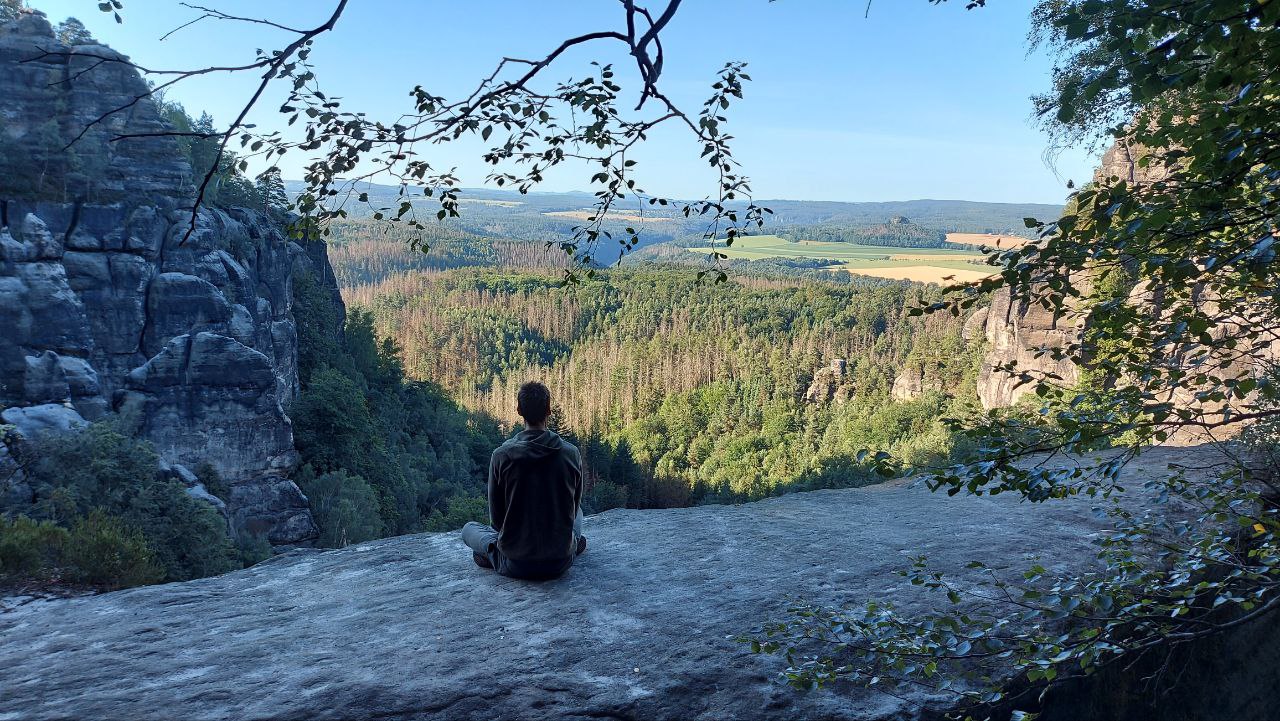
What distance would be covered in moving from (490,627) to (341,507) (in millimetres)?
35488

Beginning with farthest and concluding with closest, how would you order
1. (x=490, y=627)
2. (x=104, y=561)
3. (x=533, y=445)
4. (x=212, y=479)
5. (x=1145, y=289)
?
(x=212, y=479) → (x=104, y=561) → (x=533, y=445) → (x=490, y=627) → (x=1145, y=289)

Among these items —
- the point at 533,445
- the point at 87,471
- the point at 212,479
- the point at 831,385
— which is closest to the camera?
the point at 533,445

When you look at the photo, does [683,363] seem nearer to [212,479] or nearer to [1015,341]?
[1015,341]

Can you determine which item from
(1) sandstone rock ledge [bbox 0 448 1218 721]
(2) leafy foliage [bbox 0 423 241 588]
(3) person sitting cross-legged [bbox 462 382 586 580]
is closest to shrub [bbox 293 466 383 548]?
(2) leafy foliage [bbox 0 423 241 588]

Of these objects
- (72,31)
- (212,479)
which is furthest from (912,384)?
(72,31)

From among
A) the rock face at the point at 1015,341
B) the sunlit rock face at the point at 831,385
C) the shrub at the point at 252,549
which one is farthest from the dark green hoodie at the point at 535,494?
the sunlit rock face at the point at 831,385

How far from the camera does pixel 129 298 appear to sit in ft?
119

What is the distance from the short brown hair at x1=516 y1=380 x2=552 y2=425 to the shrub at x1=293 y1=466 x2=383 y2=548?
1279 inches

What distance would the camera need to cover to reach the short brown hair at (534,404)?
18.2ft

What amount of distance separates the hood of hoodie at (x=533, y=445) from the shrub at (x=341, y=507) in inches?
1277

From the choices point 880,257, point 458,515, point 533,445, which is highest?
point 533,445

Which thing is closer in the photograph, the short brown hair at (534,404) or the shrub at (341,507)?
the short brown hair at (534,404)

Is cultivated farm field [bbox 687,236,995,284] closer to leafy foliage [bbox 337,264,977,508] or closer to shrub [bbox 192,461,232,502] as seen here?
leafy foliage [bbox 337,264,977,508]

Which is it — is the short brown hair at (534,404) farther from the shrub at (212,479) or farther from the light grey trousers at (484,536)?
the shrub at (212,479)
